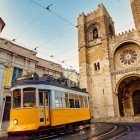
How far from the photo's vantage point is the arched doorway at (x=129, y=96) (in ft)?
95.5

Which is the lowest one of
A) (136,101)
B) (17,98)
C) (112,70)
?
(136,101)

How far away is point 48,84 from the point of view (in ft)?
34.7

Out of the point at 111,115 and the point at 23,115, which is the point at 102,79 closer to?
the point at 111,115

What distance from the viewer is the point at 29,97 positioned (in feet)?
31.9

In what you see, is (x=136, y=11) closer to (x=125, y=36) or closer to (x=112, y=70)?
(x=125, y=36)

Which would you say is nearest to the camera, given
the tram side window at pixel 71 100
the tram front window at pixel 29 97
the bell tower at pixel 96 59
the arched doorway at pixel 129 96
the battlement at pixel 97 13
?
the tram front window at pixel 29 97

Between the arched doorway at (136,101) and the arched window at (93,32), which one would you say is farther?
the arched window at (93,32)

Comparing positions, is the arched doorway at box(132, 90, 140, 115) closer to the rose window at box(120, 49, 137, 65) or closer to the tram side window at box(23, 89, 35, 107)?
the rose window at box(120, 49, 137, 65)

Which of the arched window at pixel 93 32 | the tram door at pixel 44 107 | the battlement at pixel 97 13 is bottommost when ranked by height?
the tram door at pixel 44 107

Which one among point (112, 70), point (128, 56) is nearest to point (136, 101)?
point (112, 70)

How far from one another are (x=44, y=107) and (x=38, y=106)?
1.47ft

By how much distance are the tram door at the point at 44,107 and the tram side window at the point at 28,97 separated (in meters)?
0.44

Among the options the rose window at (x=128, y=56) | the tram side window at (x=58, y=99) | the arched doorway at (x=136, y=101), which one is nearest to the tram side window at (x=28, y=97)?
the tram side window at (x=58, y=99)

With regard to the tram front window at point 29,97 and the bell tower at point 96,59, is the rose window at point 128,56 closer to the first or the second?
the bell tower at point 96,59
